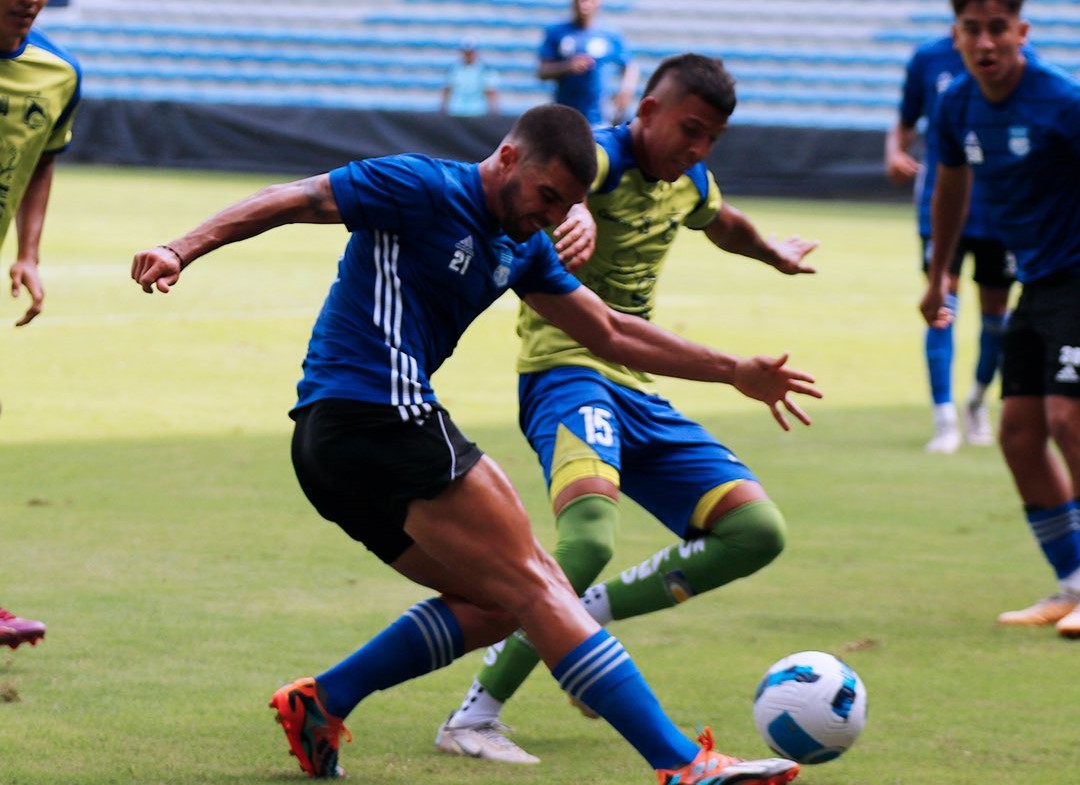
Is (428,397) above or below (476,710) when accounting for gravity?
above

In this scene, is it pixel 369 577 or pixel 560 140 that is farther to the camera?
pixel 369 577

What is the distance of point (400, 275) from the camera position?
4.25 metres

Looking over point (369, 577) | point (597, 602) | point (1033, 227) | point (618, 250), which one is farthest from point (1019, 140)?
point (369, 577)

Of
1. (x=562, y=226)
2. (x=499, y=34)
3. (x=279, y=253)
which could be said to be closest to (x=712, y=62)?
(x=562, y=226)

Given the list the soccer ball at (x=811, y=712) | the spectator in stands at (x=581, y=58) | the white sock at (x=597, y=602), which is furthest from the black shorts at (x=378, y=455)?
the spectator in stands at (x=581, y=58)

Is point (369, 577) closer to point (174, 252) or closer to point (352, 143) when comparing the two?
point (174, 252)

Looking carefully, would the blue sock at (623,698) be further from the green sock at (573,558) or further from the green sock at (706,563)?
the green sock at (706,563)

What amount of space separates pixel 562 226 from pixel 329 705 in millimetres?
1402

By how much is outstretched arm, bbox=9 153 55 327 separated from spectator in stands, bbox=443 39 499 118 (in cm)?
2441

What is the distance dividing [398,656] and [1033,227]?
3.00 m

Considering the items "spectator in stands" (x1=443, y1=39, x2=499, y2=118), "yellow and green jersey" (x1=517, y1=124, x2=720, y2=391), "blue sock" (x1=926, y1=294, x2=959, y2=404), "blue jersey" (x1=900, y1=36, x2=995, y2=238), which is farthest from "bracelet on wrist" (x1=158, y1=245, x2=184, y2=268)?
"spectator in stands" (x1=443, y1=39, x2=499, y2=118)

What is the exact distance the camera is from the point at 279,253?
18.5 metres

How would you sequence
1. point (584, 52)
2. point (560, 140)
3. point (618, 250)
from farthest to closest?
point (584, 52)
point (618, 250)
point (560, 140)

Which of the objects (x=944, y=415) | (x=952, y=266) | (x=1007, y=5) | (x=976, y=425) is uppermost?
(x=1007, y=5)
